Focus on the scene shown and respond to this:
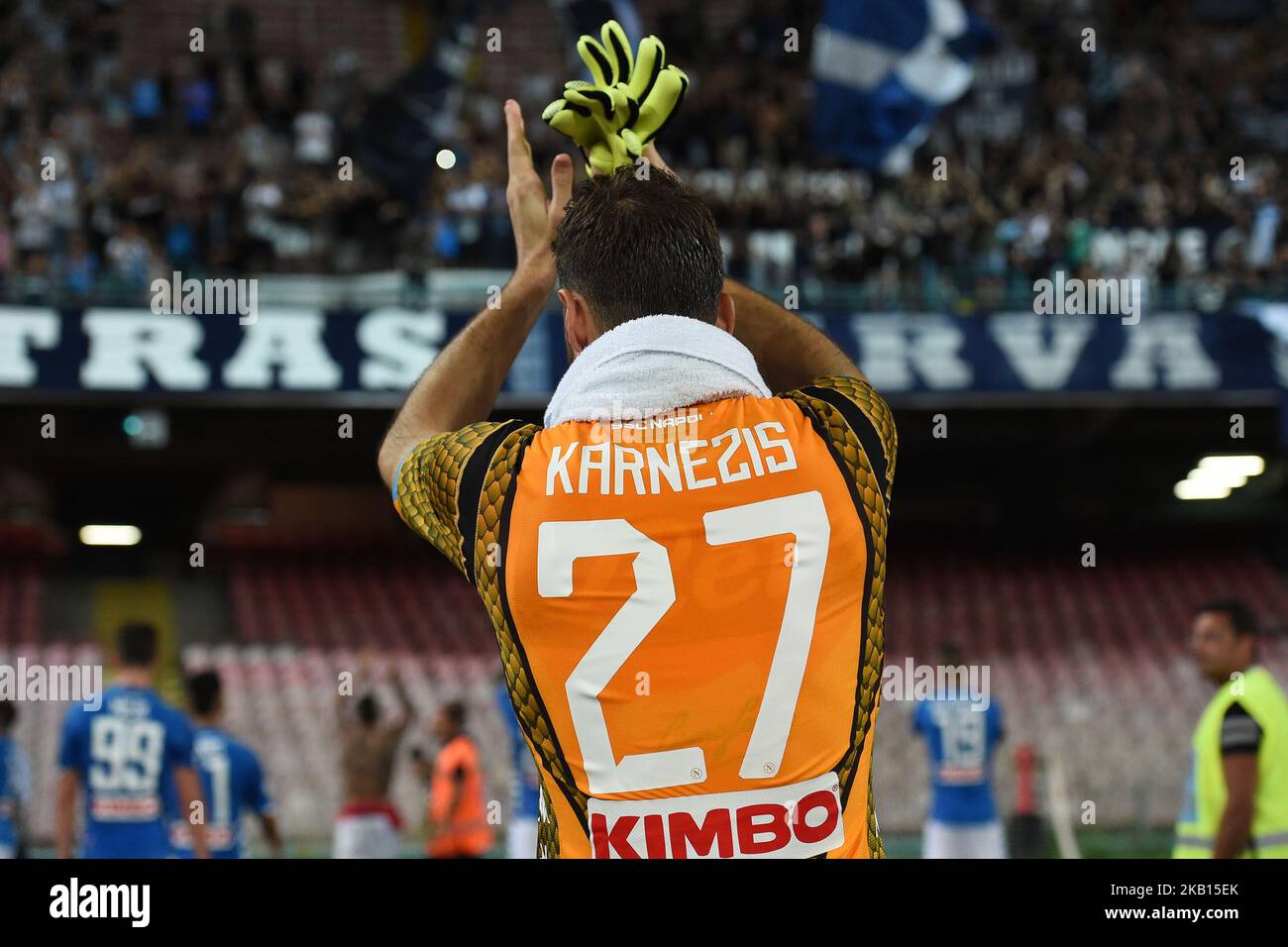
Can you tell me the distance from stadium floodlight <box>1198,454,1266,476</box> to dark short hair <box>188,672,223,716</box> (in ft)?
44.0

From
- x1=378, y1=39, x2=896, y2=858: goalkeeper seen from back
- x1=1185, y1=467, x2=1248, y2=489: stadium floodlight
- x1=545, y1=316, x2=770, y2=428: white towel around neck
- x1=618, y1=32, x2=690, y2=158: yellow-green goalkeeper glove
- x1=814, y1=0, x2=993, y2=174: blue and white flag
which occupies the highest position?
x1=814, y1=0, x2=993, y2=174: blue and white flag

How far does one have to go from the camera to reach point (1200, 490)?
19.3 meters

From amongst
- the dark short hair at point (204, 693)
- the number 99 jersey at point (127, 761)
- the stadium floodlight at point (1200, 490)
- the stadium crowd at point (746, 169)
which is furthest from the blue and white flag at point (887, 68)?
the stadium floodlight at point (1200, 490)

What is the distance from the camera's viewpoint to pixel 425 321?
1330 centimetres

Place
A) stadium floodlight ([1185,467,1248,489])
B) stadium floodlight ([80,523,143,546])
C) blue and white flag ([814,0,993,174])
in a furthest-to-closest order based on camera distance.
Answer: stadium floodlight ([1185,467,1248,489]) < stadium floodlight ([80,523,143,546]) < blue and white flag ([814,0,993,174])

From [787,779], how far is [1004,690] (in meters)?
15.6

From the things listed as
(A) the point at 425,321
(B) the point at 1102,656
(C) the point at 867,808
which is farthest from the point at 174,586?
(C) the point at 867,808

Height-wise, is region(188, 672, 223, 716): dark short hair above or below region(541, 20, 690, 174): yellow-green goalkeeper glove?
below

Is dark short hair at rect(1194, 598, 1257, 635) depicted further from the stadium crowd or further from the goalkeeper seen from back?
the stadium crowd

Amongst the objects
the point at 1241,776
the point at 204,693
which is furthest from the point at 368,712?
the point at 1241,776

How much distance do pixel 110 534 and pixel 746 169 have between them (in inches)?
347

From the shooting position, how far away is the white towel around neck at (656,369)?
1935 millimetres

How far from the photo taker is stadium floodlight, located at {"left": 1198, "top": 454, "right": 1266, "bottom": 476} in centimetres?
1772

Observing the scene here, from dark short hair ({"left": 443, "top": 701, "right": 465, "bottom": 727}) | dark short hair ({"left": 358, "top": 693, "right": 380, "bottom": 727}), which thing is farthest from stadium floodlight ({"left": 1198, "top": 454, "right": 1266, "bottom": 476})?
dark short hair ({"left": 358, "top": 693, "right": 380, "bottom": 727})
